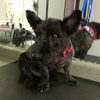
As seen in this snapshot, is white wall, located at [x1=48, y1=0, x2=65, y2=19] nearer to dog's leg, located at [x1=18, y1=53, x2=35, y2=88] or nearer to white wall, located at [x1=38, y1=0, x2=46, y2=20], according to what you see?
white wall, located at [x1=38, y1=0, x2=46, y2=20]

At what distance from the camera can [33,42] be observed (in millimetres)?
787

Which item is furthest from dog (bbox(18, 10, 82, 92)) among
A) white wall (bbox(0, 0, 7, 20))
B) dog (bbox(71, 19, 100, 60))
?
white wall (bbox(0, 0, 7, 20))

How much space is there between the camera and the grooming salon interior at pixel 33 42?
585mm

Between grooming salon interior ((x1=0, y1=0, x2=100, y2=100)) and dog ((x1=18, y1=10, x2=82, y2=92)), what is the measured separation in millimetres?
54

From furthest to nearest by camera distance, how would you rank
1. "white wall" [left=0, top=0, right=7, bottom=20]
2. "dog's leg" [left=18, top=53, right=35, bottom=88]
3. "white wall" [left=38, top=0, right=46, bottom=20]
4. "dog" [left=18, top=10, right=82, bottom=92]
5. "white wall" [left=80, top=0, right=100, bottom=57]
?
"white wall" [left=0, top=0, right=7, bottom=20]
"white wall" [left=38, top=0, right=46, bottom=20]
"white wall" [left=80, top=0, right=100, bottom=57]
"dog's leg" [left=18, top=53, right=35, bottom=88]
"dog" [left=18, top=10, right=82, bottom=92]

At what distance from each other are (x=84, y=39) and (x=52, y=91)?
1.13 feet

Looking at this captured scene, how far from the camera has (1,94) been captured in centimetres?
56

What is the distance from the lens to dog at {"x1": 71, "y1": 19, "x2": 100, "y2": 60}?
795mm

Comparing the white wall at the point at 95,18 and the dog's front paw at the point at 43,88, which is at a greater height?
the white wall at the point at 95,18

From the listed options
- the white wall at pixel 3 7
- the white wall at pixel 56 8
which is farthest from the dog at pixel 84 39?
the white wall at pixel 3 7

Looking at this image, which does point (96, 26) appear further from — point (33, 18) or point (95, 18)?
point (33, 18)

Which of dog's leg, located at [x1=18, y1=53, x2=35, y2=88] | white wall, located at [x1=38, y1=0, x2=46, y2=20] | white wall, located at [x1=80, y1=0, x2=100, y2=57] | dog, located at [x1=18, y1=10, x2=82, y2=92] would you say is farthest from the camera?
white wall, located at [x1=38, y1=0, x2=46, y2=20]

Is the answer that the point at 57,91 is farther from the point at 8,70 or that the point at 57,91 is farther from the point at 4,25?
the point at 4,25

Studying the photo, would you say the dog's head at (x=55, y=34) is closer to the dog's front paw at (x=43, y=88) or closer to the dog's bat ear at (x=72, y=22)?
the dog's bat ear at (x=72, y=22)
